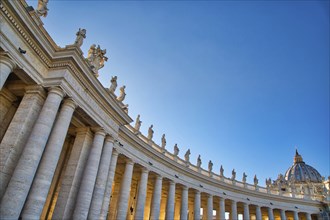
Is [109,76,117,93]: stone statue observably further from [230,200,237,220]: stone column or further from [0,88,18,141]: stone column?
[230,200,237,220]: stone column

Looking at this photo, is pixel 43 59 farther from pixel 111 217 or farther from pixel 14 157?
pixel 111 217

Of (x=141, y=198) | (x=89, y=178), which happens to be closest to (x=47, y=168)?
(x=89, y=178)

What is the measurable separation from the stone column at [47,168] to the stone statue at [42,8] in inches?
314

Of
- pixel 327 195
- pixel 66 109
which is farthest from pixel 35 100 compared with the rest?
pixel 327 195

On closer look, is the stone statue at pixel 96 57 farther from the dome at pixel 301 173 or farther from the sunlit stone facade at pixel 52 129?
the dome at pixel 301 173

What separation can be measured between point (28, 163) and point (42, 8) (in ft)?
45.3

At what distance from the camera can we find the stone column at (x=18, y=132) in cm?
1894

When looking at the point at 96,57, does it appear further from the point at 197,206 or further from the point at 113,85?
→ the point at 197,206

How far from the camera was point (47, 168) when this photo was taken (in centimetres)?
1962

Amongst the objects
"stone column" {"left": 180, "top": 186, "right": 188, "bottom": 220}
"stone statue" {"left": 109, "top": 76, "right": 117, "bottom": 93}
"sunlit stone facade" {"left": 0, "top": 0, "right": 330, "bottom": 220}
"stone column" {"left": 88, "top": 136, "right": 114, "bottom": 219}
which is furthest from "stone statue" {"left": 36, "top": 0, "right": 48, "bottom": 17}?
"stone column" {"left": 180, "top": 186, "right": 188, "bottom": 220}

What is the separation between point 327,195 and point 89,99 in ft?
278

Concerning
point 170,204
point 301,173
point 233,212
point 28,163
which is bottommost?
point 28,163

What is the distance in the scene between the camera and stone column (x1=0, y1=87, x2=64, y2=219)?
1695 centimetres

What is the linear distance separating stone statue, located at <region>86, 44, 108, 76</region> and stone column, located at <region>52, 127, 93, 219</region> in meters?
7.07
